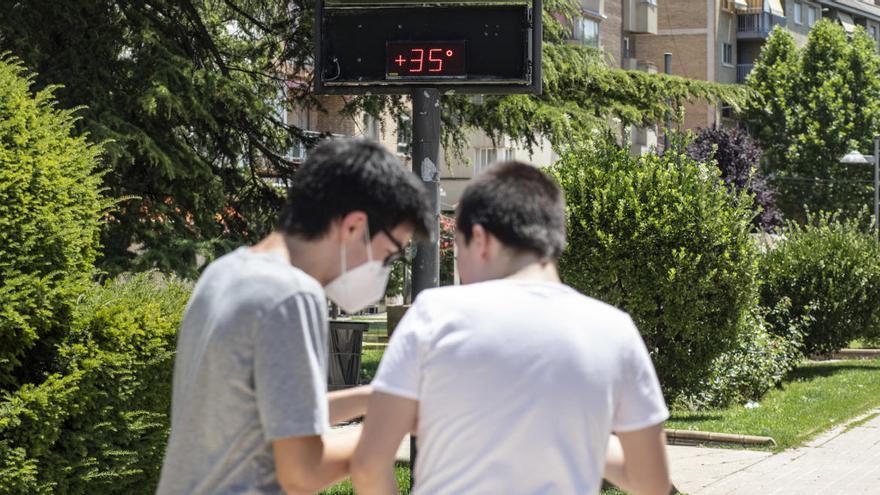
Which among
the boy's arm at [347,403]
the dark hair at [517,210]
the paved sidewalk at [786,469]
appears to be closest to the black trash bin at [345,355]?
the paved sidewalk at [786,469]

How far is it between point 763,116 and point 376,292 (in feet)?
211

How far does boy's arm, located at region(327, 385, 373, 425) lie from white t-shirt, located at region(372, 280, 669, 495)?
1.57 feet

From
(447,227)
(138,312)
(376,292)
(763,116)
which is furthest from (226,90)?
(763,116)

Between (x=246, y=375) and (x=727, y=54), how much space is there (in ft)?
243

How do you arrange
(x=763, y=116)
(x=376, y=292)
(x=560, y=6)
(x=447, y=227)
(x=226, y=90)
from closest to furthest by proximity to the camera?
(x=376, y=292)
(x=226, y=90)
(x=560, y=6)
(x=447, y=227)
(x=763, y=116)

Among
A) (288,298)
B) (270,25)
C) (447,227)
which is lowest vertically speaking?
(447,227)

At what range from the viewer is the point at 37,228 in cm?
678

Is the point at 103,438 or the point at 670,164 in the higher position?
the point at 670,164

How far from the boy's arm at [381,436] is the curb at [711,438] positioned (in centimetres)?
1079

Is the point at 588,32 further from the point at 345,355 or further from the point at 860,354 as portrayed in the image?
the point at 345,355

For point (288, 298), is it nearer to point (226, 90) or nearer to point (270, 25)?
point (226, 90)

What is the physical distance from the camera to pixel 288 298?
274 cm

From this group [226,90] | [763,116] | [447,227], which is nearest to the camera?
[226,90]

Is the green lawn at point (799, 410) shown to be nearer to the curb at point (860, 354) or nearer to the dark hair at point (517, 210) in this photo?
the curb at point (860, 354)
